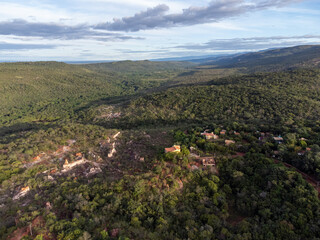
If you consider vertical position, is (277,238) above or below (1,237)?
below

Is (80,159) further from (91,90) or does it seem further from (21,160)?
(91,90)

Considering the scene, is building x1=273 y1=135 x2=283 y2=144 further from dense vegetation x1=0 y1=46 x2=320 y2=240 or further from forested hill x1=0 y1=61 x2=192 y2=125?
forested hill x1=0 y1=61 x2=192 y2=125

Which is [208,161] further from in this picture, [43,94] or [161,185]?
[43,94]

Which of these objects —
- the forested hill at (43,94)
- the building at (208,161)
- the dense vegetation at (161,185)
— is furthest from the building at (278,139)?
the forested hill at (43,94)

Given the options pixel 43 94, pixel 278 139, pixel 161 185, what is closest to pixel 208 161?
pixel 161 185

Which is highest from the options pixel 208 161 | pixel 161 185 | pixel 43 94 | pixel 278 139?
pixel 278 139

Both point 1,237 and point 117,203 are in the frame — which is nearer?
point 1,237

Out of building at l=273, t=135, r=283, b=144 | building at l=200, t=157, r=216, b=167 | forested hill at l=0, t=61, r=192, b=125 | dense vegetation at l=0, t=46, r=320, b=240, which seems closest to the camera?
dense vegetation at l=0, t=46, r=320, b=240

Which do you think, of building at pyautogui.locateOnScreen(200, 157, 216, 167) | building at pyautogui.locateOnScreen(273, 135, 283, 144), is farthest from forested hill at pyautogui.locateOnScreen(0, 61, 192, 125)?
building at pyautogui.locateOnScreen(273, 135, 283, 144)

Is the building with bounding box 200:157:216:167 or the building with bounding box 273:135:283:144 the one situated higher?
the building with bounding box 273:135:283:144

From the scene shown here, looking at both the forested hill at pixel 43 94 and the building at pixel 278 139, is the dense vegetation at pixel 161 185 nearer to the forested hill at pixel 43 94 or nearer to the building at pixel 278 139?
the building at pixel 278 139

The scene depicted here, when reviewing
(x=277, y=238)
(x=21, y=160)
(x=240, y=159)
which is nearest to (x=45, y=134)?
(x=21, y=160)
